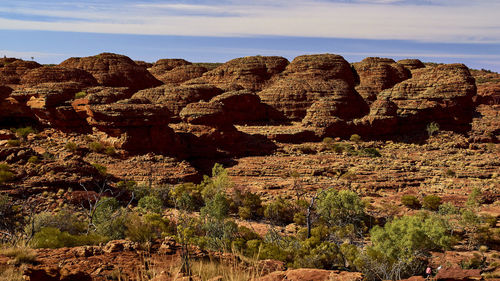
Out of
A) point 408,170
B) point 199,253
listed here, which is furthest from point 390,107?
point 199,253

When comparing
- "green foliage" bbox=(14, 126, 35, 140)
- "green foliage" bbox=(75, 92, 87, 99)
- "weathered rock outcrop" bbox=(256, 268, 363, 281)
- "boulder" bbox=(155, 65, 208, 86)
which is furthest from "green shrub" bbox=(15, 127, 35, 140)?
"boulder" bbox=(155, 65, 208, 86)

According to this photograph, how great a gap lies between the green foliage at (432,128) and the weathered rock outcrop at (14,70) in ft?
156

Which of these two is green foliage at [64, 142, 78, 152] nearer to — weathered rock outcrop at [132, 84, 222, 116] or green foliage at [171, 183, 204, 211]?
A: green foliage at [171, 183, 204, 211]

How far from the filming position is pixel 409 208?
65.7ft

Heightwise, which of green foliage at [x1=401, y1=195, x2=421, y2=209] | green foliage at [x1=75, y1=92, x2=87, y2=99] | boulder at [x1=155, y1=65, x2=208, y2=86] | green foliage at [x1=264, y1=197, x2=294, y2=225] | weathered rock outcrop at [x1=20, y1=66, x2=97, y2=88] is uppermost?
boulder at [x1=155, y1=65, x2=208, y2=86]

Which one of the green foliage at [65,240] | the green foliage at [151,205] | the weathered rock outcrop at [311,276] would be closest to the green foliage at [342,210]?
the green foliage at [151,205]

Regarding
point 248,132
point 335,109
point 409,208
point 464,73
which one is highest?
point 464,73

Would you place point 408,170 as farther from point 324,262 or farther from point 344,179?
point 324,262

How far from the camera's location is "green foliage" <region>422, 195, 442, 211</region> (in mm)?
19844

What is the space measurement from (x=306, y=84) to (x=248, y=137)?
17.1m

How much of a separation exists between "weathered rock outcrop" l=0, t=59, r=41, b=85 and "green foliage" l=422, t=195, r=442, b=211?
43.4 metres

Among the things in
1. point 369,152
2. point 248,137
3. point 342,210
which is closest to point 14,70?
point 248,137

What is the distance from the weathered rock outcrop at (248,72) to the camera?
5134 centimetres

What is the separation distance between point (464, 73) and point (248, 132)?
2929 centimetres
